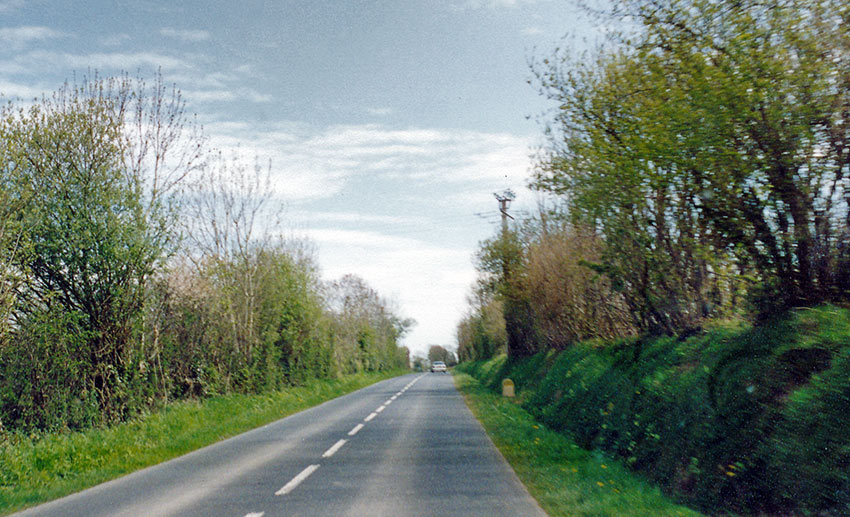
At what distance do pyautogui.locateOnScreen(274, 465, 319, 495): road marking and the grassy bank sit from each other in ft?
15.6

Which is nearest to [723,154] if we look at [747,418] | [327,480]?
[747,418]

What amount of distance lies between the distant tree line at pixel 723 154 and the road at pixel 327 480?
13.8 feet

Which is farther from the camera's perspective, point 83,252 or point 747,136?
point 83,252

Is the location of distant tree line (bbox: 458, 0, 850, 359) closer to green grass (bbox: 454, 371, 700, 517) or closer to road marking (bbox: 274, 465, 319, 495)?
green grass (bbox: 454, 371, 700, 517)

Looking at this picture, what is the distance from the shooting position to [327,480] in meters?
9.29

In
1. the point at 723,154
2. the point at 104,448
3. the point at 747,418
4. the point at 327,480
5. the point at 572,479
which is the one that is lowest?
the point at 572,479

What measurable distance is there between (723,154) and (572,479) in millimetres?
4650

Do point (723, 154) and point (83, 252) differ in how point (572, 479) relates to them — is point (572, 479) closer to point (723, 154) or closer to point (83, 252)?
point (723, 154)

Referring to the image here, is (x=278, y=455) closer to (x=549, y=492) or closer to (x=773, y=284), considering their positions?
(x=549, y=492)

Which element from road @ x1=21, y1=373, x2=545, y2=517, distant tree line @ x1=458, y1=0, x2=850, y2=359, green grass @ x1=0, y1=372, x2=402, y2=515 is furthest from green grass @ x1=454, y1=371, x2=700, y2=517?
green grass @ x1=0, y1=372, x2=402, y2=515

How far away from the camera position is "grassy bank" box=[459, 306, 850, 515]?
5.78 m

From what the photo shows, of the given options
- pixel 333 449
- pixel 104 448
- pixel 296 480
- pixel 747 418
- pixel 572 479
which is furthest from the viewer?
pixel 333 449

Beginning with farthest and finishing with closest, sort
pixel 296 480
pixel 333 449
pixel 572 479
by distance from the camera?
pixel 333 449, pixel 296 480, pixel 572 479

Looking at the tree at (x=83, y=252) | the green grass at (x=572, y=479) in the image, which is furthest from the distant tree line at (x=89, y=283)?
the green grass at (x=572, y=479)
